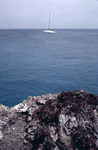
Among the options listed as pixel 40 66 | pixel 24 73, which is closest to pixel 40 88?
pixel 24 73

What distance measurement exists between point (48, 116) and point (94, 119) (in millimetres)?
2122

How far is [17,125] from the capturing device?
23.9ft

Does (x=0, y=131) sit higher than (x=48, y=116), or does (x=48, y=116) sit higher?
(x=48, y=116)

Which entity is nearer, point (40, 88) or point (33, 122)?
point (33, 122)

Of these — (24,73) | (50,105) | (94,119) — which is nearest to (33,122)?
(50,105)

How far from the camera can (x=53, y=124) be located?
264 inches

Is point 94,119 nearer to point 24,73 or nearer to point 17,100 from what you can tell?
point 17,100

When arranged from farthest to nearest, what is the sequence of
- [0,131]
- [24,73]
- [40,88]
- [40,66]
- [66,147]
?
[40,66]
[24,73]
[40,88]
[0,131]
[66,147]

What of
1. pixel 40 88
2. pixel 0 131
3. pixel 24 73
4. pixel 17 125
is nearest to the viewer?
A: pixel 0 131

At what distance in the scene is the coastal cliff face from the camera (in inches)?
251

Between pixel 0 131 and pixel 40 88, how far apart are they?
12.4 m

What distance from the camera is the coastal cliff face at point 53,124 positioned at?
6379 mm

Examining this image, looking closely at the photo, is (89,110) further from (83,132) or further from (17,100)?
(17,100)

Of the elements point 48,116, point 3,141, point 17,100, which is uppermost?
point 17,100
